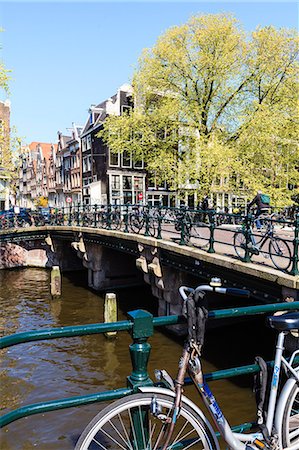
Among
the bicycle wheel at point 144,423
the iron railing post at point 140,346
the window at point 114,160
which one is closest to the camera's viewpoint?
the bicycle wheel at point 144,423

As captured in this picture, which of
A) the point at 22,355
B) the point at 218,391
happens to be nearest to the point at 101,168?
the point at 22,355

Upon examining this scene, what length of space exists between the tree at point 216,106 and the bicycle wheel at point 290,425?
53.5 feet

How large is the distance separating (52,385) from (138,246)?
5721 mm

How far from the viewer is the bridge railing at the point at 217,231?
8.58 metres

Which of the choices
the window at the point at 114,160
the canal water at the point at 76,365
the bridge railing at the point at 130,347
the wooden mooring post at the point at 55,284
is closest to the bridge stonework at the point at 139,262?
the canal water at the point at 76,365

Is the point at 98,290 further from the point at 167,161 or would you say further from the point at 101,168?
the point at 101,168

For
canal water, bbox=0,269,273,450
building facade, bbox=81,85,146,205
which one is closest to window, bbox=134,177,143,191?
building facade, bbox=81,85,146,205

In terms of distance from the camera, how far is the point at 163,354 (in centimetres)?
1076

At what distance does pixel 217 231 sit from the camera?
1723cm

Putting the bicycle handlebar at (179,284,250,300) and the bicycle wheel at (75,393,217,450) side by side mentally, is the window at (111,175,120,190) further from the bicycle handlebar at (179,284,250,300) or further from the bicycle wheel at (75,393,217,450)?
the bicycle wheel at (75,393,217,450)

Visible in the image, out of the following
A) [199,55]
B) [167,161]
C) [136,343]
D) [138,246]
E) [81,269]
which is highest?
[199,55]

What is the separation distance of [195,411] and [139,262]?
11.3m

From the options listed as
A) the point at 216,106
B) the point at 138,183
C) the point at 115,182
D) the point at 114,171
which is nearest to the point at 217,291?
the point at 216,106

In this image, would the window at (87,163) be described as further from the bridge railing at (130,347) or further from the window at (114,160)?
the bridge railing at (130,347)
